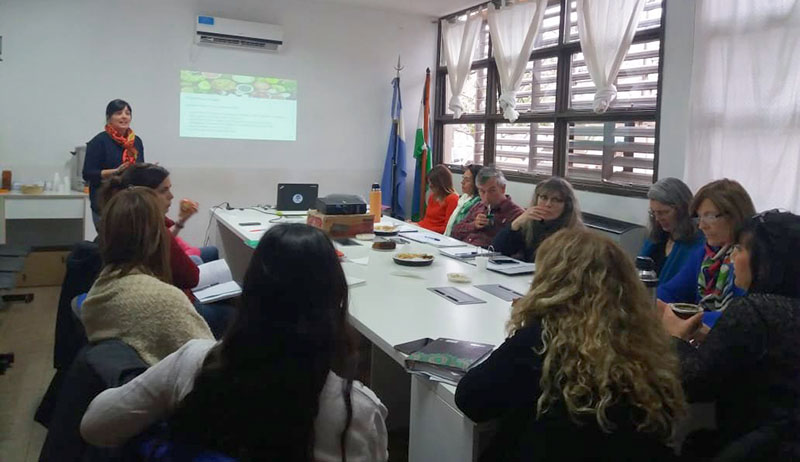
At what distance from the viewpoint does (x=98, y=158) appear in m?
4.58

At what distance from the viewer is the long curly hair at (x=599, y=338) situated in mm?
1237

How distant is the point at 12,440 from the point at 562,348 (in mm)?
2457

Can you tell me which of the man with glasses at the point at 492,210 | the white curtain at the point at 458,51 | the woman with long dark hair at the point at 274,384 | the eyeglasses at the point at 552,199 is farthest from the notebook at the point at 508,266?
the white curtain at the point at 458,51

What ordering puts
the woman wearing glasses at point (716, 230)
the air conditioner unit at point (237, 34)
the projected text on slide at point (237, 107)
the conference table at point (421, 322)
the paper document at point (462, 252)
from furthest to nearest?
1. the projected text on slide at point (237, 107)
2. the air conditioner unit at point (237, 34)
3. the paper document at point (462, 252)
4. the woman wearing glasses at point (716, 230)
5. the conference table at point (421, 322)

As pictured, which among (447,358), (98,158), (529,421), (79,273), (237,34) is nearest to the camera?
(529,421)

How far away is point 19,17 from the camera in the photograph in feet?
17.2

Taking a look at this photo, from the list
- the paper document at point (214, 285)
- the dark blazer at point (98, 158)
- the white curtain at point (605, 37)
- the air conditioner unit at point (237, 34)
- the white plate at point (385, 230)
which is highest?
the air conditioner unit at point (237, 34)

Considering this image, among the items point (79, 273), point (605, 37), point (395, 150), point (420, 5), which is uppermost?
point (420, 5)

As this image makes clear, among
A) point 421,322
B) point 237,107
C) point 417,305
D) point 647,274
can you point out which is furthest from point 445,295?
point 237,107

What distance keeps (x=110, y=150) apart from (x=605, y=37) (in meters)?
3.77

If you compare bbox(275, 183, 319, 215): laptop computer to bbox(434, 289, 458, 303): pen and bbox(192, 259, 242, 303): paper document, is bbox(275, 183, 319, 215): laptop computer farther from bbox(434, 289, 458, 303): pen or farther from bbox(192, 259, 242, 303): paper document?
bbox(434, 289, 458, 303): pen

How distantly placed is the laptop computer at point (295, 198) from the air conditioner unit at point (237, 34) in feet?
5.91

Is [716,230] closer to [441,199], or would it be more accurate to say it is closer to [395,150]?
[441,199]

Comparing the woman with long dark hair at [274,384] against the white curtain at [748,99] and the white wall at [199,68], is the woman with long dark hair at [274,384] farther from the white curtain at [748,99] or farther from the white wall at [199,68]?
the white wall at [199,68]
